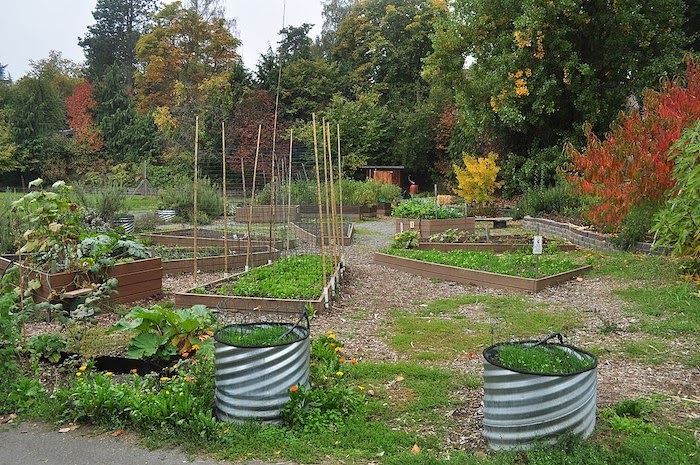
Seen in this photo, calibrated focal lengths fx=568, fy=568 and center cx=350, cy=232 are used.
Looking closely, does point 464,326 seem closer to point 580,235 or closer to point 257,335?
point 257,335

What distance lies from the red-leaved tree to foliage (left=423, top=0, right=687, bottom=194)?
21.5m

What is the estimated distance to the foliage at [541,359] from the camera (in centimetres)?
300

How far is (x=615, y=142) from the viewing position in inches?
332

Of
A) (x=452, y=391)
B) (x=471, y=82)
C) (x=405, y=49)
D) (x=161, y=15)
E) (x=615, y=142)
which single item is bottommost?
(x=452, y=391)

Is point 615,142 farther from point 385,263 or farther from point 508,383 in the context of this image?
point 508,383

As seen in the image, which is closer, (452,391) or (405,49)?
(452,391)

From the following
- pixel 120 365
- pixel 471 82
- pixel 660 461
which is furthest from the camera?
pixel 471 82

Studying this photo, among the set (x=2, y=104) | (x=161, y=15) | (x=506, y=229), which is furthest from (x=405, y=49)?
(x=2, y=104)

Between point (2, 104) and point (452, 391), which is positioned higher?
point (2, 104)

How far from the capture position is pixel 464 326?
558cm

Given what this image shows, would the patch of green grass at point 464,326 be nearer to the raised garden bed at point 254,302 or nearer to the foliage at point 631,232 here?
the raised garden bed at point 254,302

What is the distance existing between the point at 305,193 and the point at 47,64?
3103 cm

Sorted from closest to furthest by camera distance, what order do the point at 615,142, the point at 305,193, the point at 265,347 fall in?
the point at 265,347 < the point at 615,142 < the point at 305,193

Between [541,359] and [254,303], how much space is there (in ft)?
11.8
